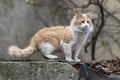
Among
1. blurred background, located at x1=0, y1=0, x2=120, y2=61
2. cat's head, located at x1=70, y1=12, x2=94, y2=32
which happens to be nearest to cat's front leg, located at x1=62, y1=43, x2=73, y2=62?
cat's head, located at x1=70, y1=12, x2=94, y2=32

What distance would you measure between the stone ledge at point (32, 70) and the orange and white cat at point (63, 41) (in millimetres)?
435

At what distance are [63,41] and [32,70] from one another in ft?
2.25

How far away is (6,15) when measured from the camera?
10945mm

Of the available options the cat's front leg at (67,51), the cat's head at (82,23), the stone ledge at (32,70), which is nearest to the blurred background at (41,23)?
the cat's head at (82,23)

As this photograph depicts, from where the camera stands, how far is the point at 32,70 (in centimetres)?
543

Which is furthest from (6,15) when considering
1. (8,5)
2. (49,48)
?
(49,48)

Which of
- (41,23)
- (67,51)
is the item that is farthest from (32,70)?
(41,23)

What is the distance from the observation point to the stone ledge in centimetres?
541

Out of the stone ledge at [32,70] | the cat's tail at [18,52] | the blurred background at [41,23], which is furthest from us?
the blurred background at [41,23]

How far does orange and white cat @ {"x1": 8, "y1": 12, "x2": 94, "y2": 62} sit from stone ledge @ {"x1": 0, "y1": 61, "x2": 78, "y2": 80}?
0.44 meters

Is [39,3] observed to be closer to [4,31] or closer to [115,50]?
[4,31]

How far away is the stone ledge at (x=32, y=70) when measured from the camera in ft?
17.7

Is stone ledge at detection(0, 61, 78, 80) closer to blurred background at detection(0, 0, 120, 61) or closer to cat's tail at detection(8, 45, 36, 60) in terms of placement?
cat's tail at detection(8, 45, 36, 60)

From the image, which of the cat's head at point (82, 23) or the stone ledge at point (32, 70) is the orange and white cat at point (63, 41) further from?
the stone ledge at point (32, 70)
